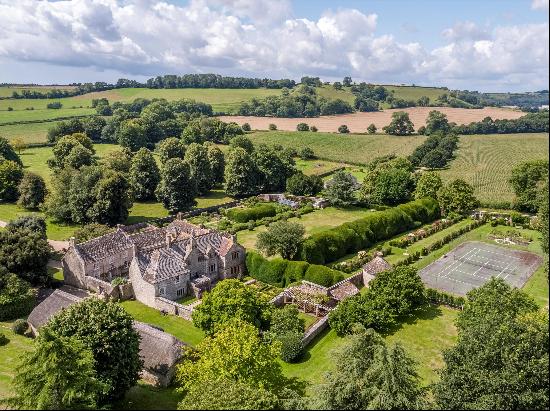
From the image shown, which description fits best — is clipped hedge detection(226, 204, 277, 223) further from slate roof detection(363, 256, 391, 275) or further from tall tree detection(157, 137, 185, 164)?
tall tree detection(157, 137, 185, 164)

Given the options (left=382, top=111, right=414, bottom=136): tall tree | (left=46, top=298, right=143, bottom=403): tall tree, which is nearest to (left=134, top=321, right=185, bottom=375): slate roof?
(left=46, top=298, right=143, bottom=403): tall tree

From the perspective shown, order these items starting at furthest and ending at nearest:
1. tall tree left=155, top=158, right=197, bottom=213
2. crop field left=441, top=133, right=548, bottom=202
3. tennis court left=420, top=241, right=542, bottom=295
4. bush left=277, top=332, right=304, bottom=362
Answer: crop field left=441, top=133, right=548, bottom=202 → tall tree left=155, top=158, right=197, bottom=213 → tennis court left=420, top=241, right=542, bottom=295 → bush left=277, top=332, right=304, bottom=362

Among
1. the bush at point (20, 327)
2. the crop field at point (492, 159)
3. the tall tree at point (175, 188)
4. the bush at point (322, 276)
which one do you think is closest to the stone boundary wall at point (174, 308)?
the bush at point (20, 327)

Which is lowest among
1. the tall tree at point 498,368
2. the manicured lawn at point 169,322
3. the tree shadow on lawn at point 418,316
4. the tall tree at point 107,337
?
the manicured lawn at point 169,322

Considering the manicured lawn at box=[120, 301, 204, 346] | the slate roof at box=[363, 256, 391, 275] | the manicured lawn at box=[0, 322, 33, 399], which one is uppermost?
the slate roof at box=[363, 256, 391, 275]

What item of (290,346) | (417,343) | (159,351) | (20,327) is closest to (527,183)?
(417,343)

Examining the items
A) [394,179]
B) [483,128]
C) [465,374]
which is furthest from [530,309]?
[483,128]

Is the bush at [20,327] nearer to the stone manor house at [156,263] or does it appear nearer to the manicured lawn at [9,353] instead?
the manicured lawn at [9,353]
